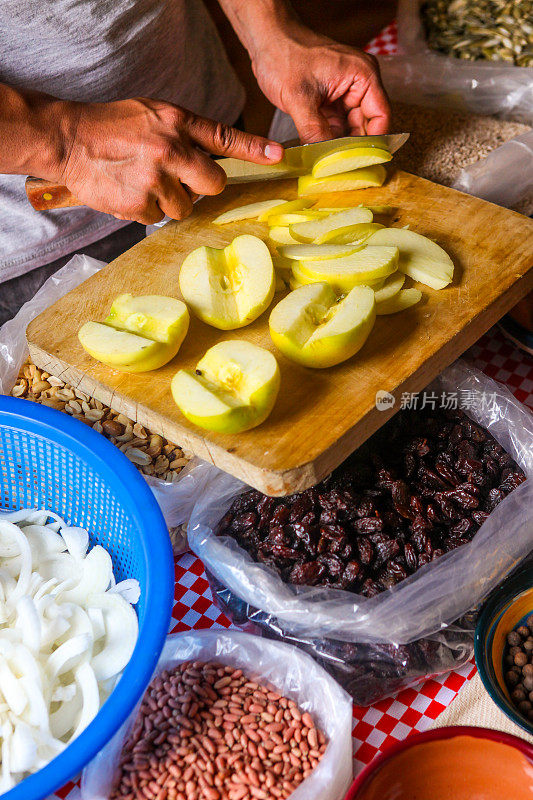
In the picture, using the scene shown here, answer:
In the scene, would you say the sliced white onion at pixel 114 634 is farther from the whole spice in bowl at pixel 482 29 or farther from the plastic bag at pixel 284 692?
the whole spice in bowl at pixel 482 29

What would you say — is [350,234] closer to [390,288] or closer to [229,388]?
[390,288]

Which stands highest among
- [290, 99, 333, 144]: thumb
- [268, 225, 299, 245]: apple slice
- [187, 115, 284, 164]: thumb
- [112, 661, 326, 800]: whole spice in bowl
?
[187, 115, 284, 164]: thumb

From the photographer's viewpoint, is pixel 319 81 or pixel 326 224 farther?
pixel 319 81

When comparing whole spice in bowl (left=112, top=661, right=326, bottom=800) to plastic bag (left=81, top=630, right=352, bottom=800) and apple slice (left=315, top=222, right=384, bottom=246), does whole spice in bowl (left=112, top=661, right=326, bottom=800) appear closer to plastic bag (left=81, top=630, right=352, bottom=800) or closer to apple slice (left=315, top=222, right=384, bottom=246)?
plastic bag (left=81, top=630, right=352, bottom=800)

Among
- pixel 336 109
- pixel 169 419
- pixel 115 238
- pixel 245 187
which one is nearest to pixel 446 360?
pixel 169 419

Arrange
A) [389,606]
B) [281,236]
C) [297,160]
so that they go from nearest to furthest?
[389,606], [281,236], [297,160]

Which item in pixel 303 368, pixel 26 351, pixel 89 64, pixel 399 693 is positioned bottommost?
pixel 399 693

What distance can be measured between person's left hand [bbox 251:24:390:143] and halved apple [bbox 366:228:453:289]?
1.26 ft

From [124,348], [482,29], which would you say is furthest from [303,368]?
[482,29]

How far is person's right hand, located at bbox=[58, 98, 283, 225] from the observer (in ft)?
4.80

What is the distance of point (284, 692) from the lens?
1.22 meters

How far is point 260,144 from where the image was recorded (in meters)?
1.54

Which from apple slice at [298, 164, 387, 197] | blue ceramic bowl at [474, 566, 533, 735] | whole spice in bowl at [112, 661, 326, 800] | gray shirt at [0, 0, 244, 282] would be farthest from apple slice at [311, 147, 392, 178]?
whole spice in bowl at [112, 661, 326, 800]

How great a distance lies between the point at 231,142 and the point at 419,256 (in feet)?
1.43
